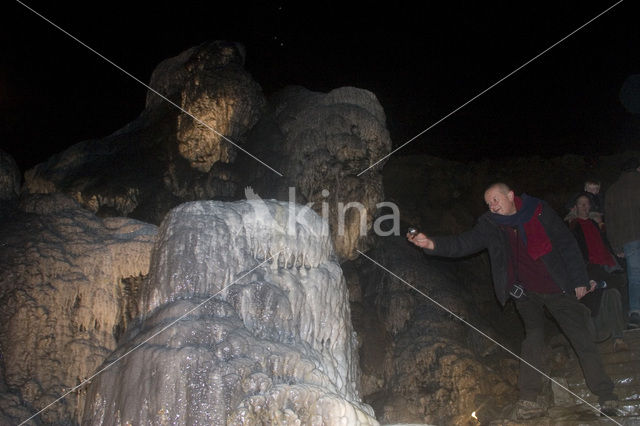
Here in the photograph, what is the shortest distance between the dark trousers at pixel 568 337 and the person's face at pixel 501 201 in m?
0.70

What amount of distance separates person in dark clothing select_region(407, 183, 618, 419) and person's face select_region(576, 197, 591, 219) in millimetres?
1607

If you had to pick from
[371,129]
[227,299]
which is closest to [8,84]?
[371,129]

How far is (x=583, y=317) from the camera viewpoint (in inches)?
158

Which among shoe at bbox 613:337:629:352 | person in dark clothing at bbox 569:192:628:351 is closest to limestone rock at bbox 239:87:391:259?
person in dark clothing at bbox 569:192:628:351

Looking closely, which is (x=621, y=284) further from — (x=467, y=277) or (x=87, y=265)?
(x=87, y=265)

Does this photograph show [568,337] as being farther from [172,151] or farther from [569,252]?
[172,151]

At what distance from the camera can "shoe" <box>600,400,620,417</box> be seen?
12.6ft

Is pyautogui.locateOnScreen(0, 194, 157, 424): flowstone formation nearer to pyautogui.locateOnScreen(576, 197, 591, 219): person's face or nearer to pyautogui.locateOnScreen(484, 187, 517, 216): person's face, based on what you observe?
pyautogui.locateOnScreen(484, 187, 517, 216): person's face

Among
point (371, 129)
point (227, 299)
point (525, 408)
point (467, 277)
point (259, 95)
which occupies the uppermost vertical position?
point (259, 95)

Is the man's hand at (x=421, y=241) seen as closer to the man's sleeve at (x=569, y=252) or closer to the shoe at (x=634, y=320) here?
the man's sleeve at (x=569, y=252)

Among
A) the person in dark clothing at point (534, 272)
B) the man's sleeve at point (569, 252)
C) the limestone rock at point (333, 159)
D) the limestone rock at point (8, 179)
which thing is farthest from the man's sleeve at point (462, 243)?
the limestone rock at point (8, 179)

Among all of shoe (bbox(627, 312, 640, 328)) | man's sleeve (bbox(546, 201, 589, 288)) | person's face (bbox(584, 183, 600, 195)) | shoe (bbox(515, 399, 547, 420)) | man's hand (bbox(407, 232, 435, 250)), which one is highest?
person's face (bbox(584, 183, 600, 195))

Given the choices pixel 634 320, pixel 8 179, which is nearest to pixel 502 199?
pixel 634 320

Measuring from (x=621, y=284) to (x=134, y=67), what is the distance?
8.99 m
